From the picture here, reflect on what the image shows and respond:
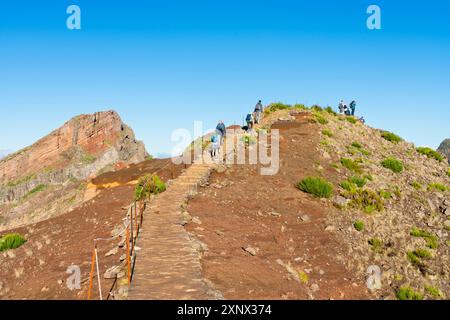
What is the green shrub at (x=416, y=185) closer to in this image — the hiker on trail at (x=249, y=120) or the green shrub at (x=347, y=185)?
the green shrub at (x=347, y=185)

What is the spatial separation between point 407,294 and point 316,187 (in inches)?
299

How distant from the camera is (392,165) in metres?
27.0

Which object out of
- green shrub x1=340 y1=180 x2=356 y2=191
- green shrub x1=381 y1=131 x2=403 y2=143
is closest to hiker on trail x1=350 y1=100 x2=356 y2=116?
green shrub x1=381 y1=131 x2=403 y2=143

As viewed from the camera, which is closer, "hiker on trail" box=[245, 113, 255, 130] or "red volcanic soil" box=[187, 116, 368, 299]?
"red volcanic soil" box=[187, 116, 368, 299]

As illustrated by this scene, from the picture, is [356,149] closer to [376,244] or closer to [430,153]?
[430,153]

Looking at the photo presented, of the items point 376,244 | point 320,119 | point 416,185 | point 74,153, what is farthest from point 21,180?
point 376,244

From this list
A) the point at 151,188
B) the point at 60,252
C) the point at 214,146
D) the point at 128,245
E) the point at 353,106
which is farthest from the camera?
the point at 353,106

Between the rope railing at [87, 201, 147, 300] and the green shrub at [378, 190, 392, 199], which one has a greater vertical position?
the rope railing at [87, 201, 147, 300]

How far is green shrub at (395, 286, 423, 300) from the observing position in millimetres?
13188

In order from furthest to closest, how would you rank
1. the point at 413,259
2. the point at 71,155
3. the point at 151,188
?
the point at 71,155
the point at 151,188
the point at 413,259

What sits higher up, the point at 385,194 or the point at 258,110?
the point at 258,110

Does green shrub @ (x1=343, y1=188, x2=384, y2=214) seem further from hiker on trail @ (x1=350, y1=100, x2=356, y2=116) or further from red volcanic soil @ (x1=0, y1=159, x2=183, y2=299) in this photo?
hiker on trail @ (x1=350, y1=100, x2=356, y2=116)

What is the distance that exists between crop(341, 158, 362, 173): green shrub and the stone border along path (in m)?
12.1

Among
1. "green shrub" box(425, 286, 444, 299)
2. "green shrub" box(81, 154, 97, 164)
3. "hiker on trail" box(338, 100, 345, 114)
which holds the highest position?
"hiker on trail" box(338, 100, 345, 114)
